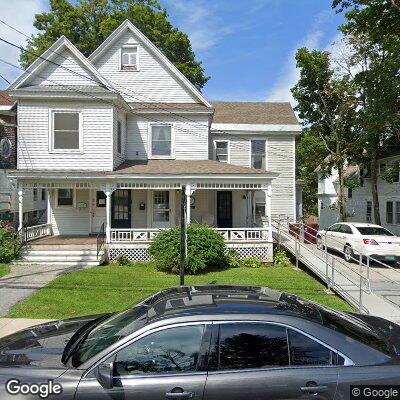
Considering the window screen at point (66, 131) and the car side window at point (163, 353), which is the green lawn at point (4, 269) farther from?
the car side window at point (163, 353)

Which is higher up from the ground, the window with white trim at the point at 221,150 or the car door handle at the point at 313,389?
the window with white trim at the point at 221,150

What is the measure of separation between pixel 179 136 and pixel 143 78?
3.67 m

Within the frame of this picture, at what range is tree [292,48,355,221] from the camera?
2741 cm

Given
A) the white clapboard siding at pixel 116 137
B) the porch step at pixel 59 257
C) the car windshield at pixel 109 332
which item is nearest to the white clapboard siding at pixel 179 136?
the white clapboard siding at pixel 116 137

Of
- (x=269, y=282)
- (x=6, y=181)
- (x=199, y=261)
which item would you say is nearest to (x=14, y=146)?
(x=6, y=181)

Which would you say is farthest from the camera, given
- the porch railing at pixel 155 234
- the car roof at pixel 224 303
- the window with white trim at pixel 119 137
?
the window with white trim at pixel 119 137

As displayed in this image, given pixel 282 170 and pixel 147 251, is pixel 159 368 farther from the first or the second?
pixel 282 170

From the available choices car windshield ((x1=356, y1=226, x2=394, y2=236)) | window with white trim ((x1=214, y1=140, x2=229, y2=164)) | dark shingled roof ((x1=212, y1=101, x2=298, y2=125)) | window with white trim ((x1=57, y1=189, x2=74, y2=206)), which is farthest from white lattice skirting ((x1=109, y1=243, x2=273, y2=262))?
dark shingled roof ((x1=212, y1=101, x2=298, y2=125))

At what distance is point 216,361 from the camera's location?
11.7ft

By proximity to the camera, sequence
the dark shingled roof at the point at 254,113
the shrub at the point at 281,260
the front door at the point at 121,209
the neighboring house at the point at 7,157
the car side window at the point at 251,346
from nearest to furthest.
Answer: the car side window at the point at 251,346 → the shrub at the point at 281,260 → the front door at the point at 121,209 → the neighboring house at the point at 7,157 → the dark shingled roof at the point at 254,113

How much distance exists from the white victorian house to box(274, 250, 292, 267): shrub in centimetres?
48

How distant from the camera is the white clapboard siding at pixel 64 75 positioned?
56.3 ft

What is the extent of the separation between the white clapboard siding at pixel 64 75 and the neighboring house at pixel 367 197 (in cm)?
1778

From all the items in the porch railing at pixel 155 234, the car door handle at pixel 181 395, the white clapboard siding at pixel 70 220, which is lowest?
the car door handle at pixel 181 395
